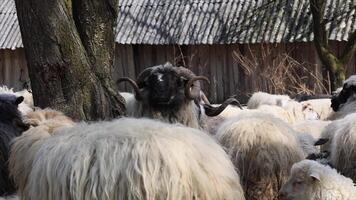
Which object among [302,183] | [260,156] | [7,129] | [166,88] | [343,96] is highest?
[166,88]

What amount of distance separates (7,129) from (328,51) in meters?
9.34

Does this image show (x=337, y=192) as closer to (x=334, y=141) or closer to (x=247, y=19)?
(x=334, y=141)

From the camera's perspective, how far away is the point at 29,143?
3.36 metres

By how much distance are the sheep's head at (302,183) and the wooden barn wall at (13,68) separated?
45.6ft

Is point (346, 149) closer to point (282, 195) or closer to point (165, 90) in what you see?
point (282, 195)

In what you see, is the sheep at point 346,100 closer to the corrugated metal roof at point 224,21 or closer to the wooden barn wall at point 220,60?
the corrugated metal roof at point 224,21

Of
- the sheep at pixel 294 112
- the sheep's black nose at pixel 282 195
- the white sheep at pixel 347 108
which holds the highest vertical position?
the white sheep at pixel 347 108

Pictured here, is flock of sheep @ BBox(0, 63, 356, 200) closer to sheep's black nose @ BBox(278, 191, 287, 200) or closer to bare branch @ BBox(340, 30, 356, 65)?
sheep's black nose @ BBox(278, 191, 287, 200)

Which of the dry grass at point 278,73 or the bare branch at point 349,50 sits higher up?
the bare branch at point 349,50

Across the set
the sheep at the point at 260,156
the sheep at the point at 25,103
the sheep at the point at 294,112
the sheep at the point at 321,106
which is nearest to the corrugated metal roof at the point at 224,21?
the sheep at the point at 321,106

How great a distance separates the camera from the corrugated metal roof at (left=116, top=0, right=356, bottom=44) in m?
14.0

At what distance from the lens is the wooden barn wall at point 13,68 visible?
17.5 metres

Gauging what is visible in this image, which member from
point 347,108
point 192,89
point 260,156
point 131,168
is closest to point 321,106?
point 347,108

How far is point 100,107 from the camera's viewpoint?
4750mm
